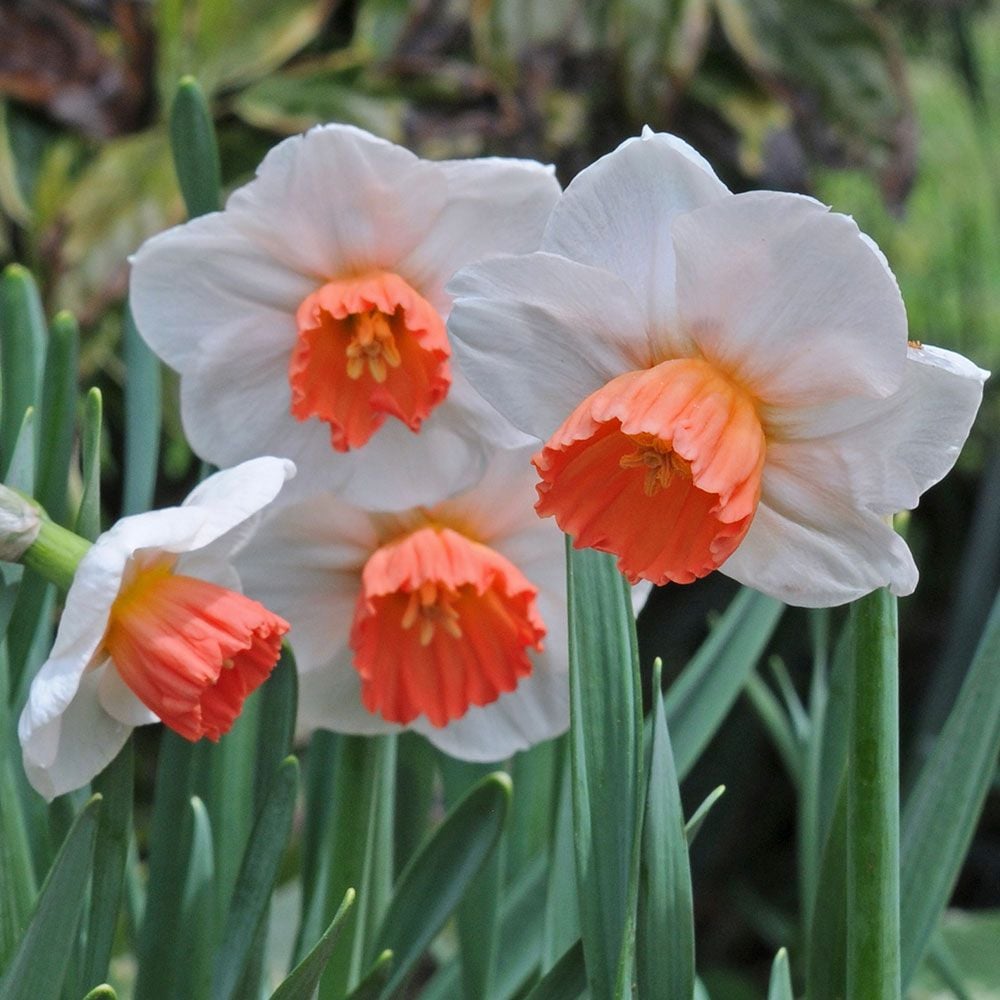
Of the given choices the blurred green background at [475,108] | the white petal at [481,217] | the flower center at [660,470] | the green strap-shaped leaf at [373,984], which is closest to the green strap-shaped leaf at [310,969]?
the green strap-shaped leaf at [373,984]

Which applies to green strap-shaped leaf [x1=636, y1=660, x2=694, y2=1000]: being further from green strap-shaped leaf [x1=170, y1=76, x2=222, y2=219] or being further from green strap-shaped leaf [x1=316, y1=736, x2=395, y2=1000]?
green strap-shaped leaf [x1=170, y1=76, x2=222, y2=219]

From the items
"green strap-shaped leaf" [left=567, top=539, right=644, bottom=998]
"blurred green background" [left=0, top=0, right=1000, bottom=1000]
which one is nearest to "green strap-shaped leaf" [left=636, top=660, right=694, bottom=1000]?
"green strap-shaped leaf" [left=567, top=539, right=644, bottom=998]

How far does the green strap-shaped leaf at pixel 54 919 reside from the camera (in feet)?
1.43

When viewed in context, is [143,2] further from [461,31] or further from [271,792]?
[271,792]

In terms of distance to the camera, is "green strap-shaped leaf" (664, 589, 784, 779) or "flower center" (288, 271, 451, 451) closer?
"flower center" (288, 271, 451, 451)

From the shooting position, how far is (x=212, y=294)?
0.55m

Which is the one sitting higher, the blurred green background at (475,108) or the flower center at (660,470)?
the flower center at (660,470)

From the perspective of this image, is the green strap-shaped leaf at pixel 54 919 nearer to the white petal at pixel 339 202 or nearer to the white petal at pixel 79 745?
the white petal at pixel 79 745

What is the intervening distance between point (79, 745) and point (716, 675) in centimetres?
35

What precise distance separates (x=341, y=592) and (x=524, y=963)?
0.25 metres

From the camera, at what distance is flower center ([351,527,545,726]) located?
52 cm

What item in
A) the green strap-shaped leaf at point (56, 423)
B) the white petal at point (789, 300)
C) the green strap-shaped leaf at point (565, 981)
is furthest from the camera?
the green strap-shaped leaf at point (56, 423)

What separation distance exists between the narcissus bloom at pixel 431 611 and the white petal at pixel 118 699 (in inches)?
3.5

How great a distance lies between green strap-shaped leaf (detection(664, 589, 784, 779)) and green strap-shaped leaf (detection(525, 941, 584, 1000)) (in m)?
0.20
